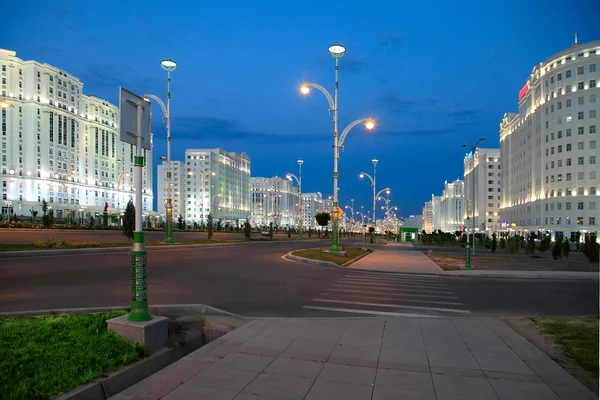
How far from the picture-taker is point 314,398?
4641mm

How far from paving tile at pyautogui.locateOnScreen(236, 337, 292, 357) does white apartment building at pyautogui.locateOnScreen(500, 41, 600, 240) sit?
8736 centimetres

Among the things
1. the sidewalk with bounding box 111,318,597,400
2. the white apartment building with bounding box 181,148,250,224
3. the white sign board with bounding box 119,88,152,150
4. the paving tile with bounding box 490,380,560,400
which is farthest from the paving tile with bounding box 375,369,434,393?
the white apartment building with bounding box 181,148,250,224

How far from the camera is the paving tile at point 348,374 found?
5.21 meters

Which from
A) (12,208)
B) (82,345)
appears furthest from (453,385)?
(12,208)

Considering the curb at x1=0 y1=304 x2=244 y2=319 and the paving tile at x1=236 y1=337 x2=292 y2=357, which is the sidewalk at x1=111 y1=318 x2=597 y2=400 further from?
→ the curb at x1=0 y1=304 x2=244 y2=319

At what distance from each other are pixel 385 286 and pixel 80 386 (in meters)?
11.7

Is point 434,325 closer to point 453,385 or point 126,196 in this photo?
point 453,385

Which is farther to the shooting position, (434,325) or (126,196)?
(126,196)

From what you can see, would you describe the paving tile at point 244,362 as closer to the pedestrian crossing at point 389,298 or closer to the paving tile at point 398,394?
the paving tile at point 398,394

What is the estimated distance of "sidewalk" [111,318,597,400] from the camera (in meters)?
4.84

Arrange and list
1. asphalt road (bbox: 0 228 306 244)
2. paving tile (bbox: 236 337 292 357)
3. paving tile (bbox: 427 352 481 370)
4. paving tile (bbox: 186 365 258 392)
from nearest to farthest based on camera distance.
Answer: paving tile (bbox: 186 365 258 392) < paving tile (bbox: 427 352 481 370) < paving tile (bbox: 236 337 292 357) < asphalt road (bbox: 0 228 306 244)

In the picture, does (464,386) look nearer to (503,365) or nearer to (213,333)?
(503,365)

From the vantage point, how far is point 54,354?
17.6 ft

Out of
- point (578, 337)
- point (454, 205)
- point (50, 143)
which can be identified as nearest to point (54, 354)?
point (578, 337)
